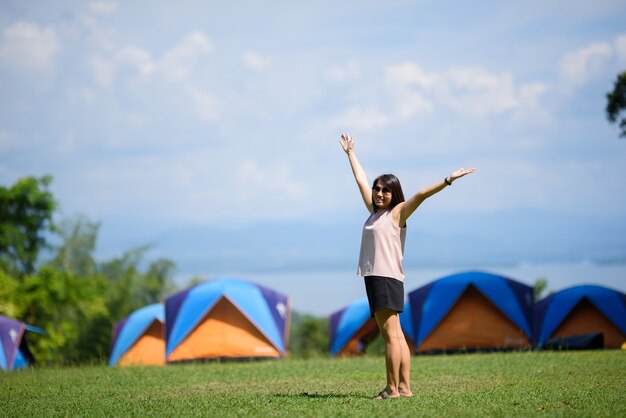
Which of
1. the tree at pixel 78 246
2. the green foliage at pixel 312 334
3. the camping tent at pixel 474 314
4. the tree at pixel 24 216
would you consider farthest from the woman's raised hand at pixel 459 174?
the tree at pixel 78 246

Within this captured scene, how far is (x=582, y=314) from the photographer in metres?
18.9

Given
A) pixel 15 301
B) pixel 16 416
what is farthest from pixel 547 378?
pixel 15 301

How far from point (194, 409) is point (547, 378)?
4210mm

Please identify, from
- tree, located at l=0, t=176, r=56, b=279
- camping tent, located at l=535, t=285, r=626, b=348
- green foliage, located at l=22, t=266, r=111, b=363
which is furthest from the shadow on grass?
tree, located at l=0, t=176, r=56, b=279

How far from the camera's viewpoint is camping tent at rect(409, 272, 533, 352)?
1867 centimetres

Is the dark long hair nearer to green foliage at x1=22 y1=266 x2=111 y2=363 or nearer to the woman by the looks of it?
the woman

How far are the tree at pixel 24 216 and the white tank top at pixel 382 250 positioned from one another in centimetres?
3725

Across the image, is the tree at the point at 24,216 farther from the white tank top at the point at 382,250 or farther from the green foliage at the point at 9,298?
the white tank top at the point at 382,250

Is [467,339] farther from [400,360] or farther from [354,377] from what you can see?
[400,360]

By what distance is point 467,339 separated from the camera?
18.9m

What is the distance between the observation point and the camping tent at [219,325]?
61.8 feet

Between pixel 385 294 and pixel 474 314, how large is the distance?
11.6 metres

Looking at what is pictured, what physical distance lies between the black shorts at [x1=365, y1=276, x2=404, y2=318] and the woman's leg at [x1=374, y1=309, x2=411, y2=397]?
0.09m

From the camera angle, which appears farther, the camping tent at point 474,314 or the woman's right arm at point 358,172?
the camping tent at point 474,314
